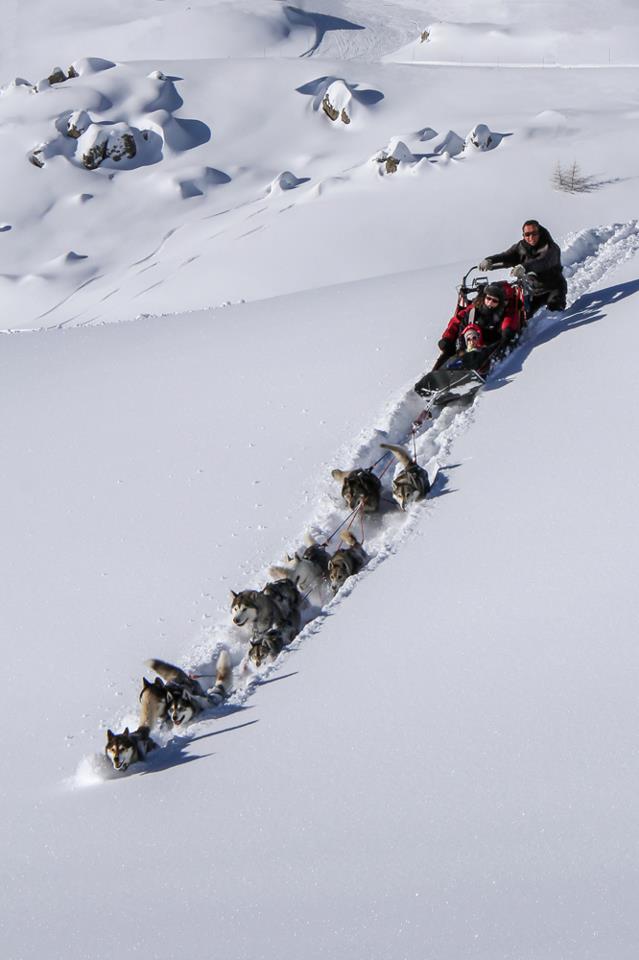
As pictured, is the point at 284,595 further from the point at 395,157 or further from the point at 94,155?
the point at 94,155

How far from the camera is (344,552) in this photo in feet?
20.9

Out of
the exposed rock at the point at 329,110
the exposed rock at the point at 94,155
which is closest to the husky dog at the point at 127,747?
the exposed rock at the point at 94,155

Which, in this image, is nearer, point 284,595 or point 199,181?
point 284,595

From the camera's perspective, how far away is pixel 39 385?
31.0 feet

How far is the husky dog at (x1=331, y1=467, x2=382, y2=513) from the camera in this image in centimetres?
695

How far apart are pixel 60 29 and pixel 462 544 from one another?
38.5 meters

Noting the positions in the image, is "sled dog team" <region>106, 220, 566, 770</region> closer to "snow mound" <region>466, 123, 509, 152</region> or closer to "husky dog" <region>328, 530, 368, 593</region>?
"husky dog" <region>328, 530, 368, 593</region>

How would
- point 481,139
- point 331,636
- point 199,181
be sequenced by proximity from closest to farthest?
point 331,636, point 481,139, point 199,181

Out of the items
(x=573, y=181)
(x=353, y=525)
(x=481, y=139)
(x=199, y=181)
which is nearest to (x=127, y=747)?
(x=353, y=525)

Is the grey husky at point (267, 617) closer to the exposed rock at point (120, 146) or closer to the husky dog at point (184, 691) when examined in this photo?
the husky dog at point (184, 691)

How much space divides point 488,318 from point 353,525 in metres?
2.49

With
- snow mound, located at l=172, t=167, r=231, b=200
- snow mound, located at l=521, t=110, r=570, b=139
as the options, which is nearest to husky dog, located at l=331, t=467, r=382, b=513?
snow mound, located at l=521, t=110, r=570, b=139

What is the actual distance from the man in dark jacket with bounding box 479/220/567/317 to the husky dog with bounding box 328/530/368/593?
354 centimetres

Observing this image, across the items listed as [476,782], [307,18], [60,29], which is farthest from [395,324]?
[60,29]
